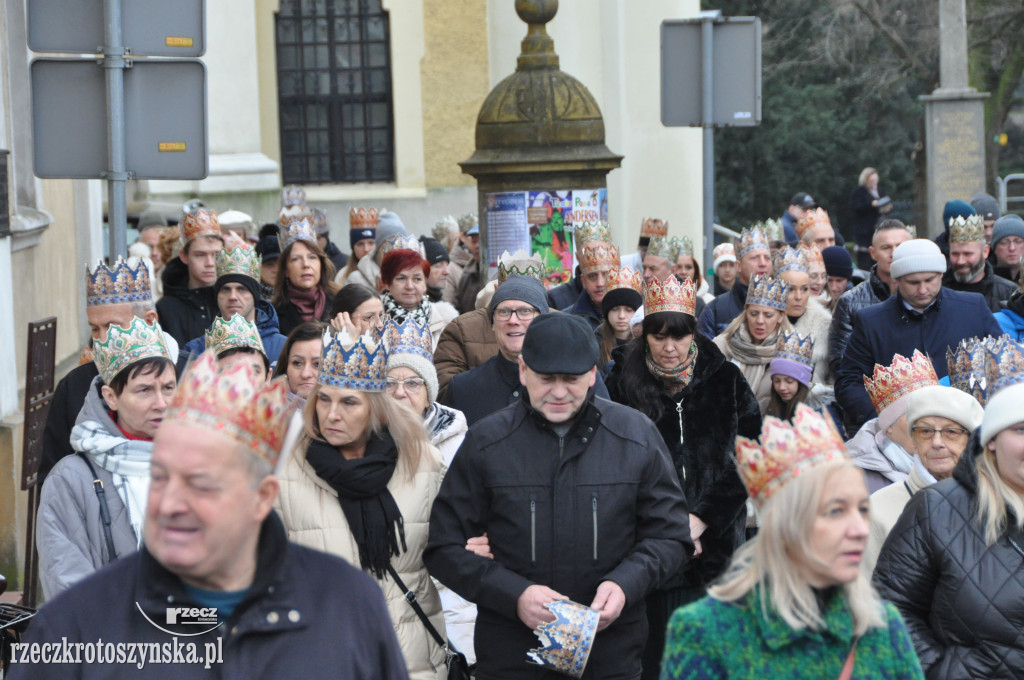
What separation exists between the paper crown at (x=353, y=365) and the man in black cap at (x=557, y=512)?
408mm

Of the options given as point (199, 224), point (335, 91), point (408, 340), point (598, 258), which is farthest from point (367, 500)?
point (335, 91)

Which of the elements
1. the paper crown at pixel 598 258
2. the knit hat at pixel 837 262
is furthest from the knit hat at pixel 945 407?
the knit hat at pixel 837 262

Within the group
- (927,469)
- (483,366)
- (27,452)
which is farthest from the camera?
(27,452)

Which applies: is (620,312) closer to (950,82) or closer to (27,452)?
(27,452)

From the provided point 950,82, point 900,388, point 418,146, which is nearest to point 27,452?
point 900,388

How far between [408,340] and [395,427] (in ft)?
4.59

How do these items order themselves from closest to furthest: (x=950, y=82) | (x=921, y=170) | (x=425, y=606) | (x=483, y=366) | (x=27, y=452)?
(x=425, y=606) < (x=483, y=366) < (x=27, y=452) < (x=950, y=82) < (x=921, y=170)

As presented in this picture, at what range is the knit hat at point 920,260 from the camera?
7.96 meters

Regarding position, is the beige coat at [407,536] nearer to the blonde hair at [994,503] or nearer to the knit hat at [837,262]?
the blonde hair at [994,503]

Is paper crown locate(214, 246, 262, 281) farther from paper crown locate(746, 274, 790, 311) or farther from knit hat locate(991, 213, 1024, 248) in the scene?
knit hat locate(991, 213, 1024, 248)

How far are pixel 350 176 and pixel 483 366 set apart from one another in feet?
59.6

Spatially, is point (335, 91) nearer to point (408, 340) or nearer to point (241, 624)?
point (408, 340)

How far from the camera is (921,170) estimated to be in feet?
91.5

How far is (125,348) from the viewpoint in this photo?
16.9 ft
